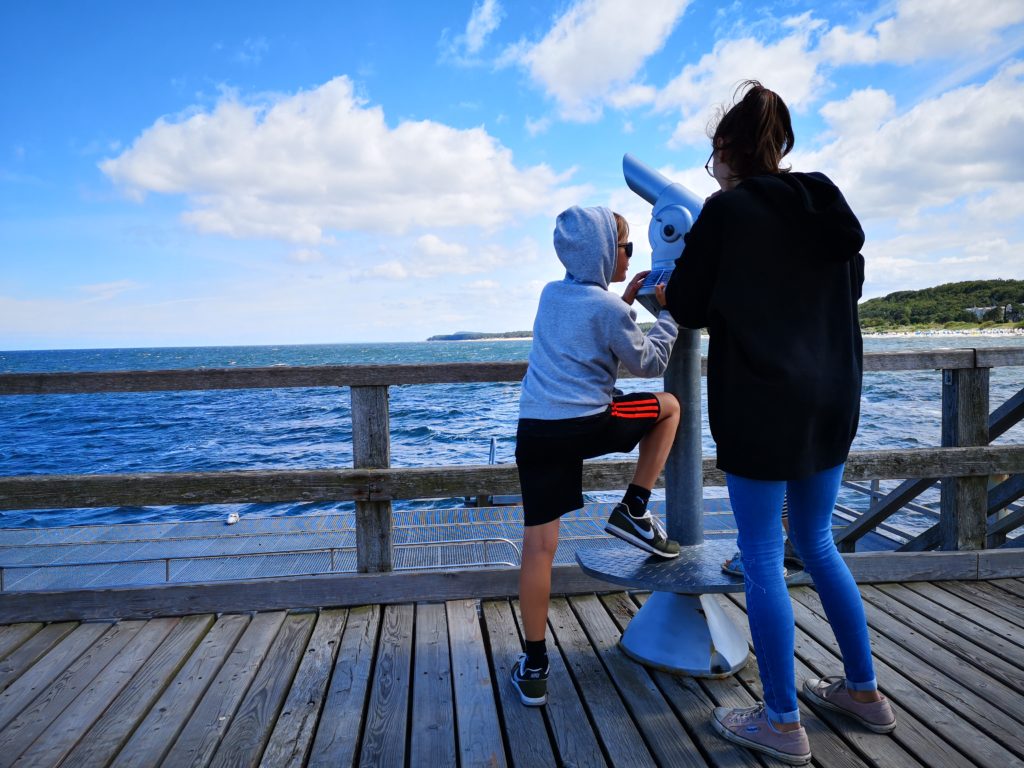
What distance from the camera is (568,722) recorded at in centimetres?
189

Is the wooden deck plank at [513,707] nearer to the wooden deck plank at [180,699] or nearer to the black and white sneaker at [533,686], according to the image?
the black and white sneaker at [533,686]

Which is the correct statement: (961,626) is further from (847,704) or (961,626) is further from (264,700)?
(264,700)

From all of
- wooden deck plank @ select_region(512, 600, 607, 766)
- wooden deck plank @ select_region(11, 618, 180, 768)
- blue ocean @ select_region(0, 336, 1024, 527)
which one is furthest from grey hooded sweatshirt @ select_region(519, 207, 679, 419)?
blue ocean @ select_region(0, 336, 1024, 527)

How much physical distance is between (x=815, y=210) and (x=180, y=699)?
87.1 inches

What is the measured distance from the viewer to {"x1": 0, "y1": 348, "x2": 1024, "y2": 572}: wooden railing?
8.66 ft

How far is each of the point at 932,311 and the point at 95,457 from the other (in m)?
117

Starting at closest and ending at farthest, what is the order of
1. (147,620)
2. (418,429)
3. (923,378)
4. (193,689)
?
(193,689) < (147,620) < (418,429) < (923,378)

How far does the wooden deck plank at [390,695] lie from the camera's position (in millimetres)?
1773

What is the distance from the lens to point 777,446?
1609mm

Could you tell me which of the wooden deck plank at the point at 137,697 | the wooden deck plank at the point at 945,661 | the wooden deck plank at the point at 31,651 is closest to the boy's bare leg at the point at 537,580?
the wooden deck plank at the point at 137,697

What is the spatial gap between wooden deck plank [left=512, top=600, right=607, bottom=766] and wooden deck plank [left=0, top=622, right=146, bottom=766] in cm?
140

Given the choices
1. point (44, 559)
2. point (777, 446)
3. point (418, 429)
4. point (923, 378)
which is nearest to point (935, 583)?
point (777, 446)

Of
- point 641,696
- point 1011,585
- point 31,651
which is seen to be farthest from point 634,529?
point 31,651

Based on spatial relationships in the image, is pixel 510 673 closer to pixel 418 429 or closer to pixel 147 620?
pixel 147 620
